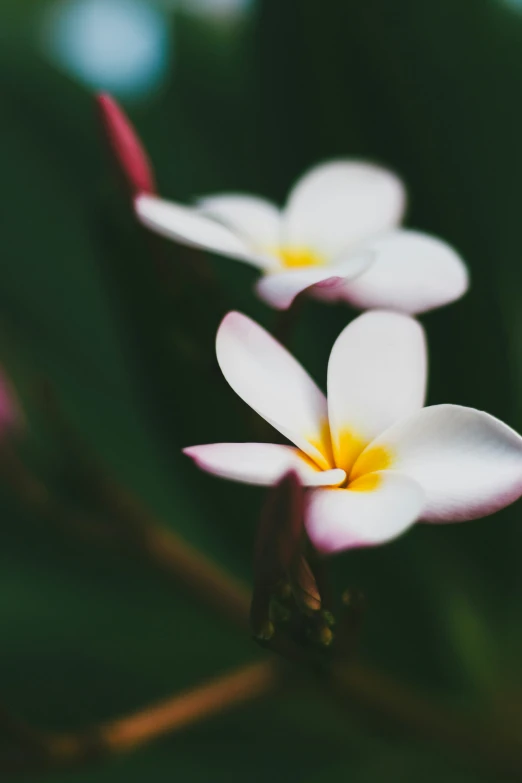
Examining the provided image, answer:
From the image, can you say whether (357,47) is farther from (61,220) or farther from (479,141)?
(61,220)

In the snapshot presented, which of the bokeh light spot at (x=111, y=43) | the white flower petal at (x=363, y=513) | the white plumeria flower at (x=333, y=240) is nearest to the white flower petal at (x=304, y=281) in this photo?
the white plumeria flower at (x=333, y=240)

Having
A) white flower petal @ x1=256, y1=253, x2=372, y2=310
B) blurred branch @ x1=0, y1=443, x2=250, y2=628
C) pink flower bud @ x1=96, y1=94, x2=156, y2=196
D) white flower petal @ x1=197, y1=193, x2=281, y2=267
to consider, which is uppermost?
pink flower bud @ x1=96, y1=94, x2=156, y2=196

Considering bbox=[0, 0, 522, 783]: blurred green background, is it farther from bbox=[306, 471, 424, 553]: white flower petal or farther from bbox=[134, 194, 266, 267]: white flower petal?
bbox=[306, 471, 424, 553]: white flower petal

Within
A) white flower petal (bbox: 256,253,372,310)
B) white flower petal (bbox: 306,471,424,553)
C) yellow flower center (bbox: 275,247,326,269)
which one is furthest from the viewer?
yellow flower center (bbox: 275,247,326,269)

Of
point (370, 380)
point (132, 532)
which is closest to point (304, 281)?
point (370, 380)

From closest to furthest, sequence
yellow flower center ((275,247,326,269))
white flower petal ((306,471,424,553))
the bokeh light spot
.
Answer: white flower petal ((306,471,424,553)), yellow flower center ((275,247,326,269)), the bokeh light spot

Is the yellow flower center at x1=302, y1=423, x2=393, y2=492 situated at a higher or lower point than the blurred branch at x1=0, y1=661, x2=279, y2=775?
higher

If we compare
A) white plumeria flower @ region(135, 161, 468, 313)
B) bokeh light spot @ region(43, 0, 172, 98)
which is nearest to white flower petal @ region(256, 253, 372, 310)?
white plumeria flower @ region(135, 161, 468, 313)

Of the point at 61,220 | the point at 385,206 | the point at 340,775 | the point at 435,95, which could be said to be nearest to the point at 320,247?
the point at 385,206
